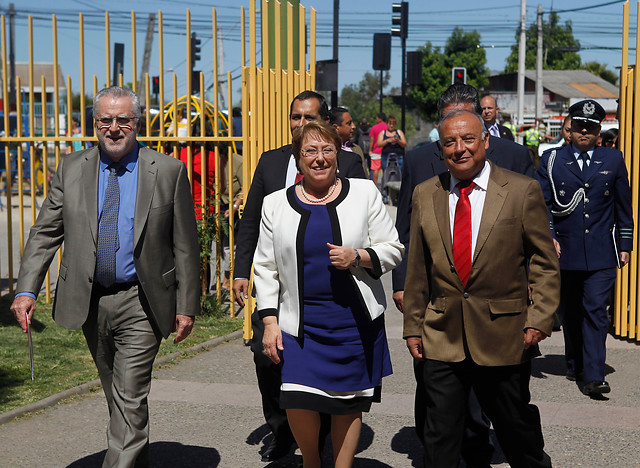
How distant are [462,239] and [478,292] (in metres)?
0.24

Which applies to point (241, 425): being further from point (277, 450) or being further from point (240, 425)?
point (277, 450)

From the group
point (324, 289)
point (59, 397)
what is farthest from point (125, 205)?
point (59, 397)

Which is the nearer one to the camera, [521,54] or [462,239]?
[462,239]

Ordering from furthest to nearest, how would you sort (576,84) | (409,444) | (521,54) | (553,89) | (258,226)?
1. (576,84)
2. (553,89)
3. (521,54)
4. (409,444)
5. (258,226)

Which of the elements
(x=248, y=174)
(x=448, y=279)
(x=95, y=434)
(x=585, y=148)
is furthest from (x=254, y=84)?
(x=448, y=279)

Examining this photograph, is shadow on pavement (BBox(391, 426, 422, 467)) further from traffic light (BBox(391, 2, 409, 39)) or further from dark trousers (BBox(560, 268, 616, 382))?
traffic light (BBox(391, 2, 409, 39))

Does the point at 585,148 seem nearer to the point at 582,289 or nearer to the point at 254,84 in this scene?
the point at 582,289

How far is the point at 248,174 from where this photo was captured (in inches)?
330

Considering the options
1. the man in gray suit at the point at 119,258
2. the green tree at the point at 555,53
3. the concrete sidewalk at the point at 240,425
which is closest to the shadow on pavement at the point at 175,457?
the concrete sidewalk at the point at 240,425

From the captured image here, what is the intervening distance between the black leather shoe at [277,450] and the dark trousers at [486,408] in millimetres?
1264

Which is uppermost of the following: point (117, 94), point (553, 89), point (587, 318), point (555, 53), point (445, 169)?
point (555, 53)

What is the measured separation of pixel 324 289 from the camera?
427 centimetres

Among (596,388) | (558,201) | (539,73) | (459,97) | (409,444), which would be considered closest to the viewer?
(459,97)

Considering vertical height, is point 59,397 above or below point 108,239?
below
